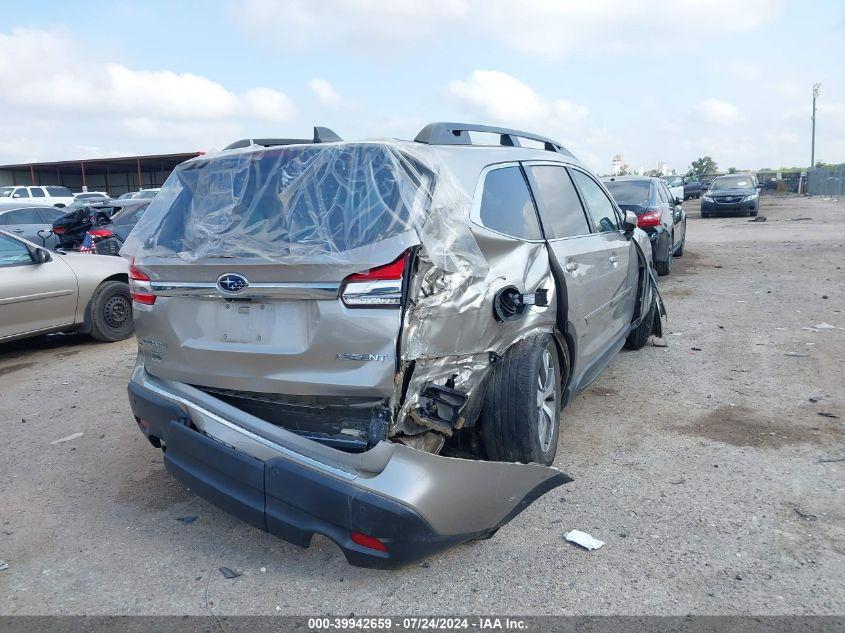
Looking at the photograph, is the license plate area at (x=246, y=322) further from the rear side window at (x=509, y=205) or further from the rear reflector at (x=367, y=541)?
the rear side window at (x=509, y=205)

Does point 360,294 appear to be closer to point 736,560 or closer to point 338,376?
point 338,376

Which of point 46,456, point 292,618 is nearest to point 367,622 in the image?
point 292,618

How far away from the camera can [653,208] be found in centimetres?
1089

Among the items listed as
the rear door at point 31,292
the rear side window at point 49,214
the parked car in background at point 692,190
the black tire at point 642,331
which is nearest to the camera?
the black tire at point 642,331

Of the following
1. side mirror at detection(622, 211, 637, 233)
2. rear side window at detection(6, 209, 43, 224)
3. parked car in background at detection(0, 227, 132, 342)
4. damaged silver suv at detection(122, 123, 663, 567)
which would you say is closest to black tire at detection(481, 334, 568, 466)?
damaged silver suv at detection(122, 123, 663, 567)

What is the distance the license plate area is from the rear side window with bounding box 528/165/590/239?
5.77 feet

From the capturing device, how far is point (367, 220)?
2.94 meters

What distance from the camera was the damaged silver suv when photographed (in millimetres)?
2812

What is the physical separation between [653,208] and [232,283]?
9135mm

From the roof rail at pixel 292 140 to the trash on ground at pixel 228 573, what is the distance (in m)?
2.04

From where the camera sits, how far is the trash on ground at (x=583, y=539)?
324 cm

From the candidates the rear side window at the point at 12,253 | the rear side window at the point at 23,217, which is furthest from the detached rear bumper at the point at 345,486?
the rear side window at the point at 23,217

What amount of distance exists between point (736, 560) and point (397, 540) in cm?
156

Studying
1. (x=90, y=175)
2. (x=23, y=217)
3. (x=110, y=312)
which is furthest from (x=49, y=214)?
(x=90, y=175)
